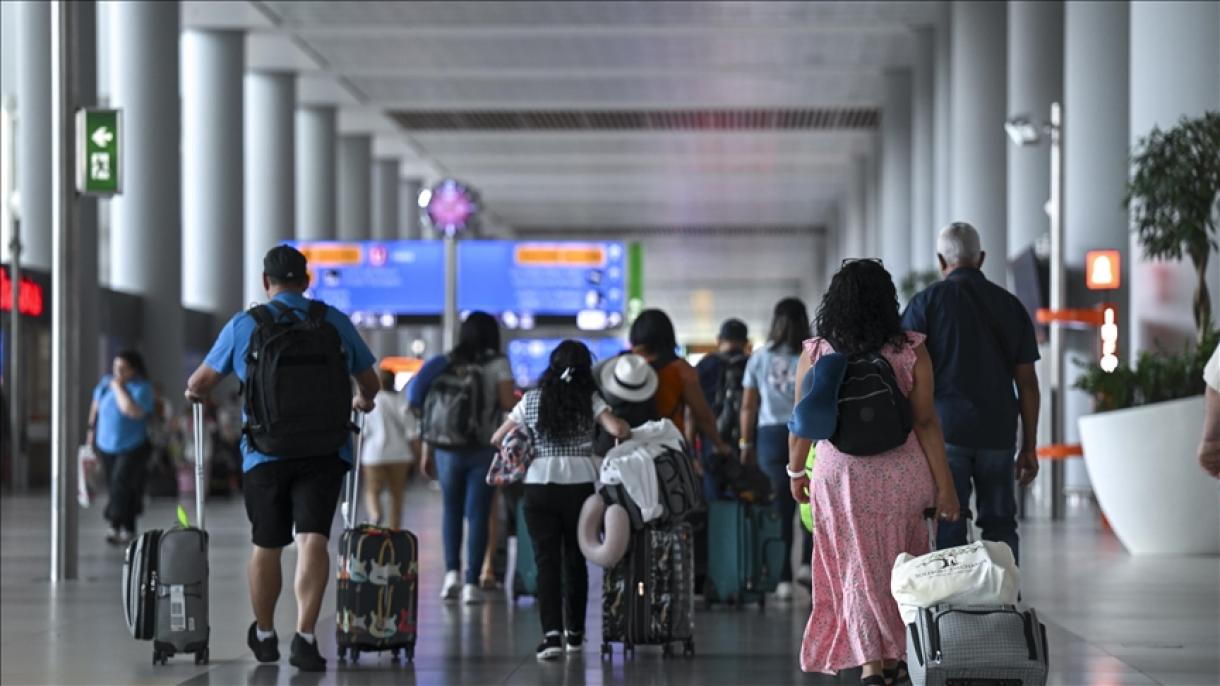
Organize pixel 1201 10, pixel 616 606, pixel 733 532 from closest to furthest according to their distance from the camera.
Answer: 1. pixel 616 606
2. pixel 733 532
3. pixel 1201 10

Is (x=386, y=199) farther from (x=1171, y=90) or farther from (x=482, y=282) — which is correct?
(x=1171, y=90)

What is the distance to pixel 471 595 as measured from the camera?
1085cm

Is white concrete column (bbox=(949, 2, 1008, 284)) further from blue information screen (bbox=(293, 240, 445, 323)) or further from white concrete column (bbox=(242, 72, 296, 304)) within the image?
white concrete column (bbox=(242, 72, 296, 304))

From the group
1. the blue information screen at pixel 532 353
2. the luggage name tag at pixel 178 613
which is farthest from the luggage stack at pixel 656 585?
the blue information screen at pixel 532 353

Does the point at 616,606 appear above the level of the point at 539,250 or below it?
below

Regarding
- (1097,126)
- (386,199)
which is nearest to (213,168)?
(386,199)

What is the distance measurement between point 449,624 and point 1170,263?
7688 millimetres

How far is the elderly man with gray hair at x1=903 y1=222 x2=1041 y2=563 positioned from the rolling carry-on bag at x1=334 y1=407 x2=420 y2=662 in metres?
2.35

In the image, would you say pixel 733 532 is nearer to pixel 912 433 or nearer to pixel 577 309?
pixel 912 433

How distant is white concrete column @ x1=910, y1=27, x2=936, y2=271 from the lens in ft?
104

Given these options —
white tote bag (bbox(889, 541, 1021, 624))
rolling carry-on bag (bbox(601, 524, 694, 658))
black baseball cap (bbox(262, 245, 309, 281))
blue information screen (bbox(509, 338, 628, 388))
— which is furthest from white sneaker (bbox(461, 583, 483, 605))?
blue information screen (bbox(509, 338, 628, 388))

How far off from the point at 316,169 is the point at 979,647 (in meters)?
36.1

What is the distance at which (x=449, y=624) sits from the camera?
9734 mm

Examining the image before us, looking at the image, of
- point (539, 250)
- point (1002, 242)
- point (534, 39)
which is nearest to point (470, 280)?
point (539, 250)
